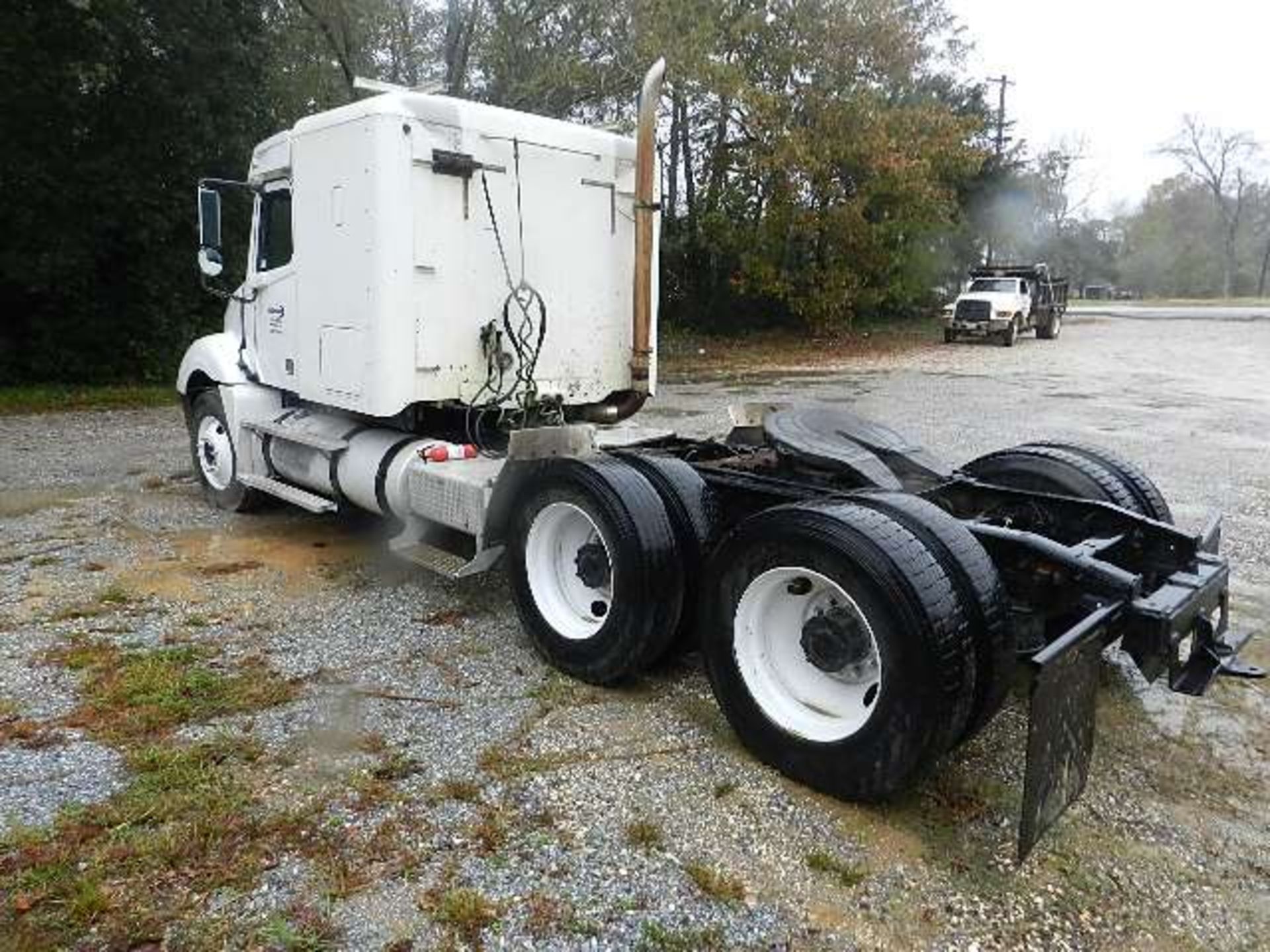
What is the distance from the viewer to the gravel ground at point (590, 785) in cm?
275

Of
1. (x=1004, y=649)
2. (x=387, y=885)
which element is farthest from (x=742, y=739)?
(x=387, y=885)

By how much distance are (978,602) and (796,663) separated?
0.78 metres

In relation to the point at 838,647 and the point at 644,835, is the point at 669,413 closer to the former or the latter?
the point at 838,647

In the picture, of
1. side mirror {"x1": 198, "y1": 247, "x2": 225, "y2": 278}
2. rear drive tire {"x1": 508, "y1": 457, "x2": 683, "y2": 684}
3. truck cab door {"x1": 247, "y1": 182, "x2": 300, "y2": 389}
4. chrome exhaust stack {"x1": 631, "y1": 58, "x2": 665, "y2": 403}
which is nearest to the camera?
rear drive tire {"x1": 508, "y1": 457, "x2": 683, "y2": 684}

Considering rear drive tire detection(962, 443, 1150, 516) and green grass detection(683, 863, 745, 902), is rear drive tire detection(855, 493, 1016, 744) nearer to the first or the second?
green grass detection(683, 863, 745, 902)

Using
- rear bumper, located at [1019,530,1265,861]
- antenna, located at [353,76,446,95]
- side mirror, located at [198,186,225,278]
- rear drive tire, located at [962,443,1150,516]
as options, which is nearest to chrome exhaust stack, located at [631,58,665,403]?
antenna, located at [353,76,446,95]

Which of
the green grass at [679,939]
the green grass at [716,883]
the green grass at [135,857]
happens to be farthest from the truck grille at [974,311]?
the green grass at [679,939]

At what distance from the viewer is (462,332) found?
5.64 m

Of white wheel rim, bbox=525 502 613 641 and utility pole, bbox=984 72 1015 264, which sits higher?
utility pole, bbox=984 72 1015 264

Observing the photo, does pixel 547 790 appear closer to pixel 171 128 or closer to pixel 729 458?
pixel 729 458

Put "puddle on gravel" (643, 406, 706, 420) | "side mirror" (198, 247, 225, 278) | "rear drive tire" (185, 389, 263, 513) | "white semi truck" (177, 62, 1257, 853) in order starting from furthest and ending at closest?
"puddle on gravel" (643, 406, 706, 420) → "rear drive tire" (185, 389, 263, 513) → "side mirror" (198, 247, 225, 278) → "white semi truck" (177, 62, 1257, 853)

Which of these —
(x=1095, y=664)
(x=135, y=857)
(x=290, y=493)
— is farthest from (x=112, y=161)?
(x=1095, y=664)

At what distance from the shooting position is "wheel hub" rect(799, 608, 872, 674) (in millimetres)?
3393

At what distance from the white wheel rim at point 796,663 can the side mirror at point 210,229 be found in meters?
4.82
